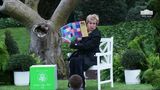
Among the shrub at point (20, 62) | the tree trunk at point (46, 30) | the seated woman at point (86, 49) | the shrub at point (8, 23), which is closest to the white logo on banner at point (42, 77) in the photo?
the seated woman at point (86, 49)

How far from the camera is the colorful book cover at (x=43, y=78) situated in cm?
956

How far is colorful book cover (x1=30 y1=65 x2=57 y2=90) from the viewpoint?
31.4 feet

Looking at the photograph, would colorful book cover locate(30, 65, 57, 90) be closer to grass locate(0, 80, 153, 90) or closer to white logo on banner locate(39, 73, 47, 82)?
white logo on banner locate(39, 73, 47, 82)

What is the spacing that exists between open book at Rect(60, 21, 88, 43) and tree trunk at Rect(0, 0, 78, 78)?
7.16 feet

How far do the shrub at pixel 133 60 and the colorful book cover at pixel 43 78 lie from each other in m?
2.53

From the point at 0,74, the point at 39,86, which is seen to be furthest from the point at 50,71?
the point at 0,74

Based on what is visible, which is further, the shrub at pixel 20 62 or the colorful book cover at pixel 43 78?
the shrub at pixel 20 62

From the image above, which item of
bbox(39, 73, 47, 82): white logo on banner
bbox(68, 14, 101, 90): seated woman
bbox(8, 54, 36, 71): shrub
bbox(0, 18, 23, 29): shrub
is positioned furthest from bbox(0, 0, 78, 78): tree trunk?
bbox(0, 18, 23, 29): shrub

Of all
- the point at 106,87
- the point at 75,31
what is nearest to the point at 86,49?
the point at 75,31

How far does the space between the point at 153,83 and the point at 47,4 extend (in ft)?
64.8

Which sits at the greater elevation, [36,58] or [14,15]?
[14,15]

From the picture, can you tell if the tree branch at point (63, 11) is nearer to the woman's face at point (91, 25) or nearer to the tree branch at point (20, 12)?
the tree branch at point (20, 12)

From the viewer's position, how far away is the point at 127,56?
11.9 meters

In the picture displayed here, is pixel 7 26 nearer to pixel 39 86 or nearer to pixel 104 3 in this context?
pixel 104 3
